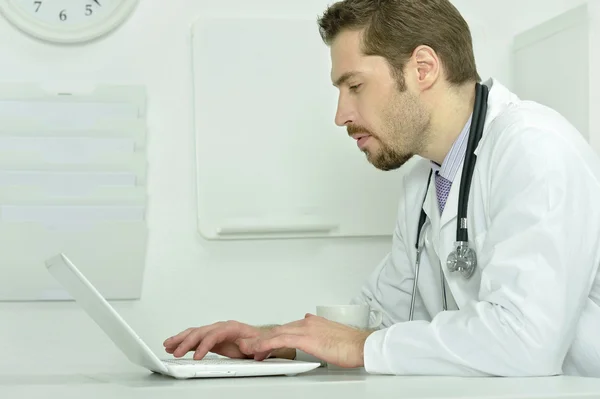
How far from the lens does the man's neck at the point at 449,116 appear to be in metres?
1.65

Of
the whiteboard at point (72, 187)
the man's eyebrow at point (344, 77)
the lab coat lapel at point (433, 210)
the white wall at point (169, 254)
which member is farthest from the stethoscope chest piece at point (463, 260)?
the whiteboard at point (72, 187)

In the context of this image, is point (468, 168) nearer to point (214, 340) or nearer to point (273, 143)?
point (214, 340)

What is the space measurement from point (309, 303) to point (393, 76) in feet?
2.71

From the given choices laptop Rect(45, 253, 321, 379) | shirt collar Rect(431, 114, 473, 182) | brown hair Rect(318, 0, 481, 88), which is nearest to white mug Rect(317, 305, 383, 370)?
laptop Rect(45, 253, 321, 379)

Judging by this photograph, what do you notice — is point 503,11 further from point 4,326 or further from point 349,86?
point 4,326

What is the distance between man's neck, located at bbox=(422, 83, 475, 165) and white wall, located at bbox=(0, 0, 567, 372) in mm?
705

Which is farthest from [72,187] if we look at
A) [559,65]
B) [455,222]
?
[559,65]

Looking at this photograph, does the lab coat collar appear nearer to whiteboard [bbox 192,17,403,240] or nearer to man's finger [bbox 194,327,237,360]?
man's finger [bbox 194,327,237,360]

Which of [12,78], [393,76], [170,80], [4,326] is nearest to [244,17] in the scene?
[170,80]

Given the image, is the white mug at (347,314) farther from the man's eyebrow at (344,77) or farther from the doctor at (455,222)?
the man's eyebrow at (344,77)

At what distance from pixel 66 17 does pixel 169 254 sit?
644 millimetres

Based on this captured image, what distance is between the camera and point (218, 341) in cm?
150

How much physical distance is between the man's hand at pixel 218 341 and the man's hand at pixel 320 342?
18 centimetres

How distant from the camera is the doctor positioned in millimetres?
1228
